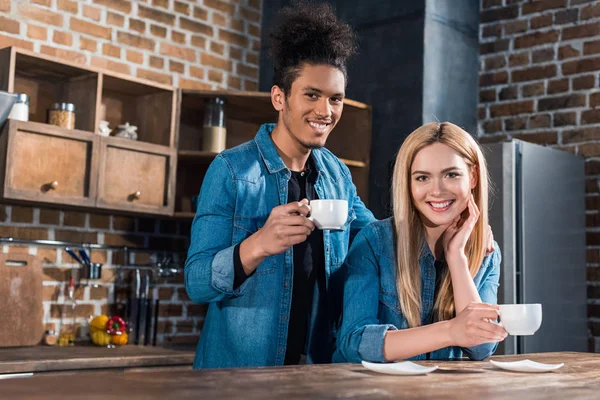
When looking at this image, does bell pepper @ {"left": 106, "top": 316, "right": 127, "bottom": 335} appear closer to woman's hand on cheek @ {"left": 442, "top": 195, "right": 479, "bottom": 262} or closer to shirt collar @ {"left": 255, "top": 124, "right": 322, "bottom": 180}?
shirt collar @ {"left": 255, "top": 124, "right": 322, "bottom": 180}

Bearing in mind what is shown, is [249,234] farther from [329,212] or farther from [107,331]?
[107,331]

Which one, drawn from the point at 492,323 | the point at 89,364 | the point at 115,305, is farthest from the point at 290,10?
the point at 115,305

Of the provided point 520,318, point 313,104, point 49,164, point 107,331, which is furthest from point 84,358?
point 520,318

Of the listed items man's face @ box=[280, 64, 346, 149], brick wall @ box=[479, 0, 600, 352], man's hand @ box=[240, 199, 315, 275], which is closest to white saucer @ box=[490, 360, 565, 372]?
man's hand @ box=[240, 199, 315, 275]

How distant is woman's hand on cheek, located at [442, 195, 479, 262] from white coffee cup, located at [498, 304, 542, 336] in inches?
14.0

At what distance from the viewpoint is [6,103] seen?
2.91 metres

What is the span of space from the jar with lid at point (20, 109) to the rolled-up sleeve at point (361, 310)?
1.77 meters

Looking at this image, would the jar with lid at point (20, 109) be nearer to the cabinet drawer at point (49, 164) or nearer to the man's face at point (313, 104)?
the cabinet drawer at point (49, 164)

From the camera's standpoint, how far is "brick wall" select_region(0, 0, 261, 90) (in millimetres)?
3459

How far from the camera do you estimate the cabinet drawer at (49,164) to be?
300cm

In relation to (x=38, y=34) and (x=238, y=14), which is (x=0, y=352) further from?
(x=238, y=14)

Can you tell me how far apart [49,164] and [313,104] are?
1.51m

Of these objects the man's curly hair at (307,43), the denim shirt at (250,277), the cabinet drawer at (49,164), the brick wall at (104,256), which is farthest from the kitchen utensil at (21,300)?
the man's curly hair at (307,43)

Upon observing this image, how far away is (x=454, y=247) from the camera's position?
6.34 ft
